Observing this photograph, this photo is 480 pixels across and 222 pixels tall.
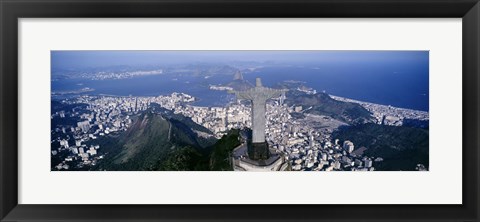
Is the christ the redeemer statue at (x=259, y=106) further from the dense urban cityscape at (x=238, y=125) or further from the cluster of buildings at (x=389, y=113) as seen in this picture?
the cluster of buildings at (x=389, y=113)

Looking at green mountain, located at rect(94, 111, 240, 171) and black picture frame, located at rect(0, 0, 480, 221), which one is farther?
green mountain, located at rect(94, 111, 240, 171)

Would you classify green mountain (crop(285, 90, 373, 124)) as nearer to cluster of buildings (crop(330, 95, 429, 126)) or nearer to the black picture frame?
cluster of buildings (crop(330, 95, 429, 126))

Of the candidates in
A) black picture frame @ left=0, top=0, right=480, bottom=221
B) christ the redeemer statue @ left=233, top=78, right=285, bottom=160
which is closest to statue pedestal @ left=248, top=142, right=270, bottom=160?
christ the redeemer statue @ left=233, top=78, right=285, bottom=160

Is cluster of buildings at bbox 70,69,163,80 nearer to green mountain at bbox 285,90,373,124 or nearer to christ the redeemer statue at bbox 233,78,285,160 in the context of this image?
christ the redeemer statue at bbox 233,78,285,160

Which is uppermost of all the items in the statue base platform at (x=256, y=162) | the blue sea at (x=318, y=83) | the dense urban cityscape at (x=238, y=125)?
the blue sea at (x=318, y=83)

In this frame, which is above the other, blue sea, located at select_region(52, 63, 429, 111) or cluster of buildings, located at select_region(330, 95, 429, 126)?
blue sea, located at select_region(52, 63, 429, 111)

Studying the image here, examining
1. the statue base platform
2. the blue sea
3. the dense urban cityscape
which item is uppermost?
the blue sea
